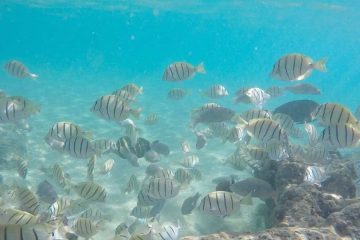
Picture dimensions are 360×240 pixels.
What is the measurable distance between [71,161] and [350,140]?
9.34 m

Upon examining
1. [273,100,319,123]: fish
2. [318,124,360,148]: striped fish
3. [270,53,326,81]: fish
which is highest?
[270,53,326,81]: fish

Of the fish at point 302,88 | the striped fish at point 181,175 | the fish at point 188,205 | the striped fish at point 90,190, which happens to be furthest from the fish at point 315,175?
the fish at point 302,88

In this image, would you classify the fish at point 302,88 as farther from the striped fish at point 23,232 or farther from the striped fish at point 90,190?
the striped fish at point 23,232

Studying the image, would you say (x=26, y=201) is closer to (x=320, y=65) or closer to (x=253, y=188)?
(x=253, y=188)

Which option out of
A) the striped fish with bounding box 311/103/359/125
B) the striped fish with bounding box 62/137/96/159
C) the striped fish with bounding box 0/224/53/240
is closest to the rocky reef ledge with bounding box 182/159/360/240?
the striped fish with bounding box 311/103/359/125

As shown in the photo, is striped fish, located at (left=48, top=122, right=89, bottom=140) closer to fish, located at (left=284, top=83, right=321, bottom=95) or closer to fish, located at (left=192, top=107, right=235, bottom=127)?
fish, located at (left=192, top=107, right=235, bottom=127)

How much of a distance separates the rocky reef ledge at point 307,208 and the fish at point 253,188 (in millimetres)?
189

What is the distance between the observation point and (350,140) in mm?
5832

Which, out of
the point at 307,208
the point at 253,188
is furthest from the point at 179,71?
the point at 307,208

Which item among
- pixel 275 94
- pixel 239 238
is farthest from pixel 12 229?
pixel 275 94

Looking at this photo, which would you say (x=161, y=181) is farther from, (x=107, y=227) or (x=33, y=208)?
(x=107, y=227)

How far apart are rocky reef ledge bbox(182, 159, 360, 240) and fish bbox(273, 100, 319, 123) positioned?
1583 millimetres

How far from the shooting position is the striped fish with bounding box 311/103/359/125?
5.89 meters

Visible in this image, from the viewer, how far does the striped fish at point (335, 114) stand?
19.3ft
